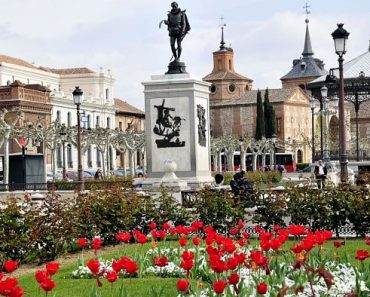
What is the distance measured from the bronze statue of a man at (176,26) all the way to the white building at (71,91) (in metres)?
54.1

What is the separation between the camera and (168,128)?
2306 centimetres

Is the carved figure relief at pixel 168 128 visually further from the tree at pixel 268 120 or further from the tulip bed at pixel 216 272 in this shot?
the tree at pixel 268 120

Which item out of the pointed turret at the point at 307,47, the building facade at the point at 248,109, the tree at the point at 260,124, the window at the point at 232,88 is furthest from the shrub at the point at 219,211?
the pointed turret at the point at 307,47

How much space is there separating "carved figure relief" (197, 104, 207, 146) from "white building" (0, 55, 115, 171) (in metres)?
53.9

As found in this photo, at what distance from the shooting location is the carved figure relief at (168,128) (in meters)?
23.0

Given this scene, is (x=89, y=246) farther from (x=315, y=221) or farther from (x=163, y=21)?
(x=163, y=21)

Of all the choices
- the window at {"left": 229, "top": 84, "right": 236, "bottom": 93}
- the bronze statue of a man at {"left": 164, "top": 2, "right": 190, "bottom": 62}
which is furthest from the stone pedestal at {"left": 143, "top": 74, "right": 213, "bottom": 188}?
the window at {"left": 229, "top": 84, "right": 236, "bottom": 93}

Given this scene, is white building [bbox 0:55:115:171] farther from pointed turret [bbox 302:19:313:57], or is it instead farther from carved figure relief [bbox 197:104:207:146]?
pointed turret [bbox 302:19:313:57]

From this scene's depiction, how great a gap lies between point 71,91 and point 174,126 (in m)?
73.9

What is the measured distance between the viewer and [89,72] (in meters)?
100

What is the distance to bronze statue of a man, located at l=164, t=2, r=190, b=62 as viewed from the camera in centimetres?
2334

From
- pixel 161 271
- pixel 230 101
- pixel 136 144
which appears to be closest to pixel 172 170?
pixel 161 271

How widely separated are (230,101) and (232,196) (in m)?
115

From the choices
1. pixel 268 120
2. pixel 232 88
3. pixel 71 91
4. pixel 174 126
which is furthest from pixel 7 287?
pixel 232 88
